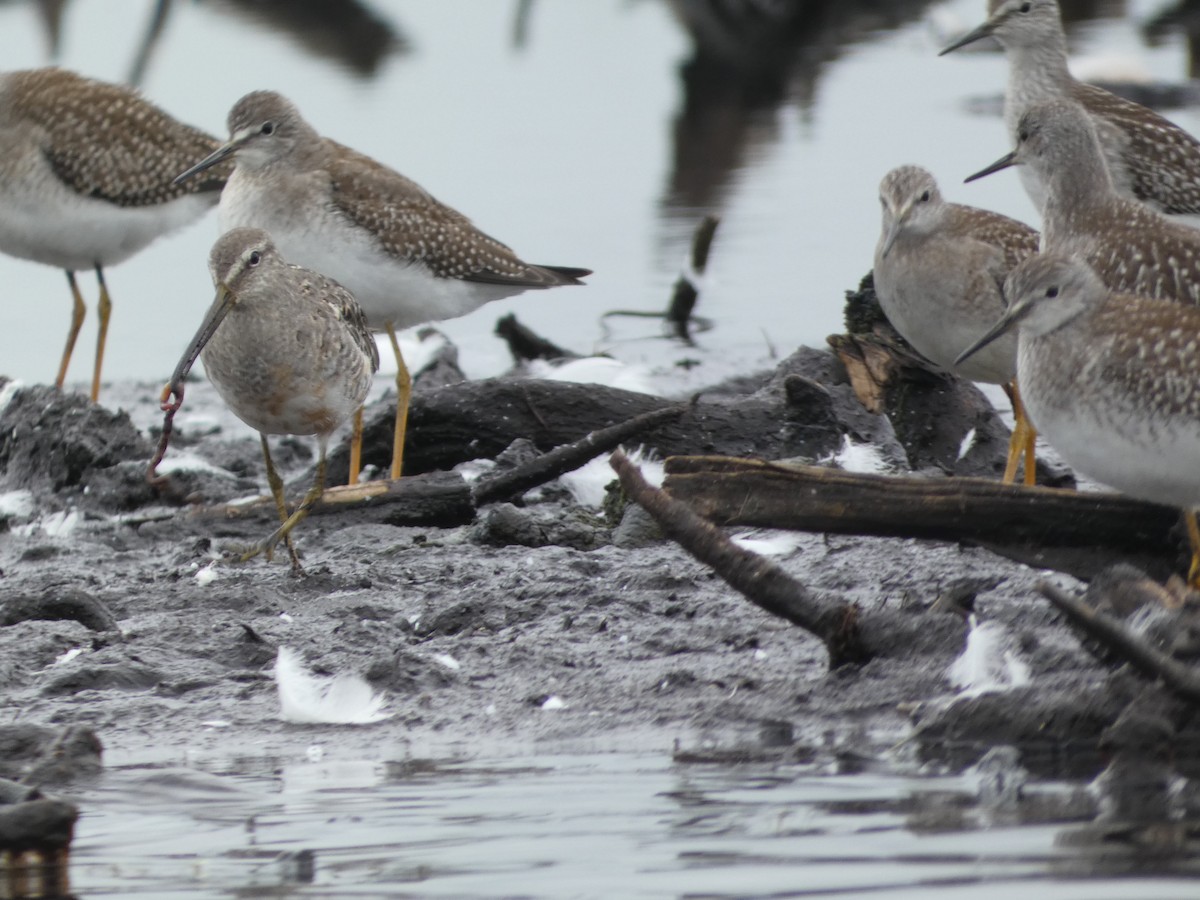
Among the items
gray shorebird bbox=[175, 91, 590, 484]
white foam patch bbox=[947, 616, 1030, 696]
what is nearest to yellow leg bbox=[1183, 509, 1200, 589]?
white foam patch bbox=[947, 616, 1030, 696]

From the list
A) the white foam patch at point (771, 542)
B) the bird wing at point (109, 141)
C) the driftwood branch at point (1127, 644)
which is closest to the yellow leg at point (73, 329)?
the bird wing at point (109, 141)

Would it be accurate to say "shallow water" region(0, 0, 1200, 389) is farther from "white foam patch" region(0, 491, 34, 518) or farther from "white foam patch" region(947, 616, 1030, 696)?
"white foam patch" region(947, 616, 1030, 696)

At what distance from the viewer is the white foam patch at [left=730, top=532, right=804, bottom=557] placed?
6938 millimetres

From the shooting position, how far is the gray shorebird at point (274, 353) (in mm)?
7023

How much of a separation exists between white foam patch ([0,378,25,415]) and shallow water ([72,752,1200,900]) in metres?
4.26

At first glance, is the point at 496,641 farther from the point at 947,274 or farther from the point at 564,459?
the point at 947,274

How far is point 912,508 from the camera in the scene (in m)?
5.57

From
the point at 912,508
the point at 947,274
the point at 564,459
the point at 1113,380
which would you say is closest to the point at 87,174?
the point at 564,459

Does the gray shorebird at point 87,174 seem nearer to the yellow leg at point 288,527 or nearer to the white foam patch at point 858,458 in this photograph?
the yellow leg at point 288,527

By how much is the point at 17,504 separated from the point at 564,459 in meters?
2.64

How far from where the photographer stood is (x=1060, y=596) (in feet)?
14.3

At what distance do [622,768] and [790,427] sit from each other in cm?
329

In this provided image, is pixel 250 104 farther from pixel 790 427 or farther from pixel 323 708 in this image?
pixel 323 708

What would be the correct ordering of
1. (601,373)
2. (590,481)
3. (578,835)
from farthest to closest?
1. (601,373)
2. (590,481)
3. (578,835)
